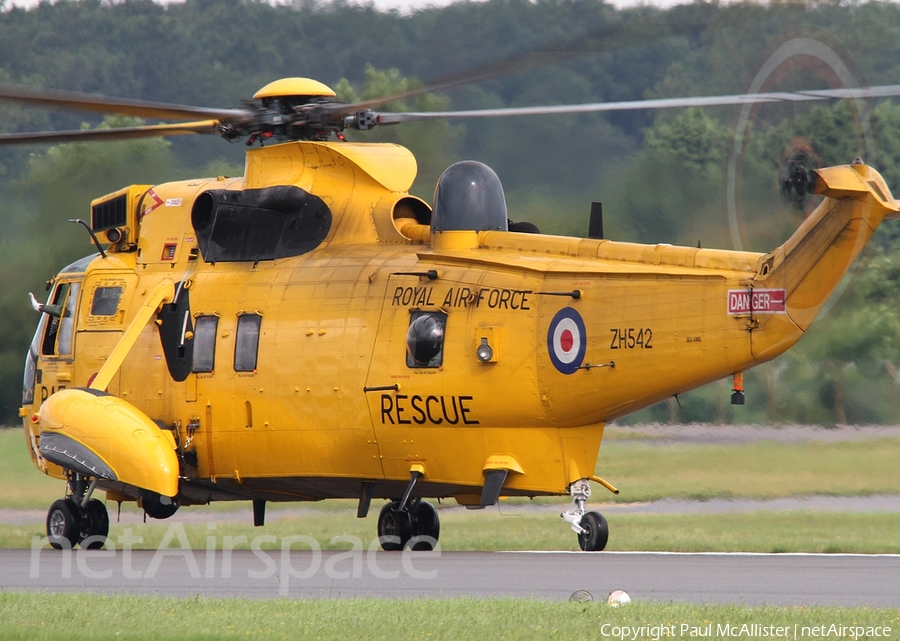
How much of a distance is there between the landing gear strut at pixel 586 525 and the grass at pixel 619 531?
2.21 m

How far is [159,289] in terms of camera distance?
18.7 m

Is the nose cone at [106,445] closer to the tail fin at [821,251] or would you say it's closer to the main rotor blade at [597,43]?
the main rotor blade at [597,43]

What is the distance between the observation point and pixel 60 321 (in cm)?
2005

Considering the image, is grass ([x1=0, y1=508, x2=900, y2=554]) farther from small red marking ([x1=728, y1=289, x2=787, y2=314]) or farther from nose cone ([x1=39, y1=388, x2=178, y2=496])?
small red marking ([x1=728, y1=289, x2=787, y2=314])

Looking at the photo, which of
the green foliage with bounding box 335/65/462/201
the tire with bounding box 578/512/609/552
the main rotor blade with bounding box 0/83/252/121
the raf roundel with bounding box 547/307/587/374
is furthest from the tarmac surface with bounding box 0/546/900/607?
the green foliage with bounding box 335/65/462/201

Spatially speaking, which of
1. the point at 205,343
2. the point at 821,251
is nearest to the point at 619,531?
the point at 205,343

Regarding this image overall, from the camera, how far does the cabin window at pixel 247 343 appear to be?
1772 centimetres

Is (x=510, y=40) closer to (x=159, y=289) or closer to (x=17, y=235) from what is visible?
(x=17, y=235)

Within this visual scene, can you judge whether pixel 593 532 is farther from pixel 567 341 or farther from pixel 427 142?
pixel 427 142

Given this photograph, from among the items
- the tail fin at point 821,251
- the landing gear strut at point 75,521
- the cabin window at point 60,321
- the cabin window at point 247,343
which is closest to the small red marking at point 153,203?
the cabin window at point 60,321

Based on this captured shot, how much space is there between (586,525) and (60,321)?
8.50m

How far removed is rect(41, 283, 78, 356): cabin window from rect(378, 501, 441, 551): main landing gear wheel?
530cm

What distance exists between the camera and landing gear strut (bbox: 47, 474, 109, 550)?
18719mm

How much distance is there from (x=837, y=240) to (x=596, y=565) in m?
4.13
